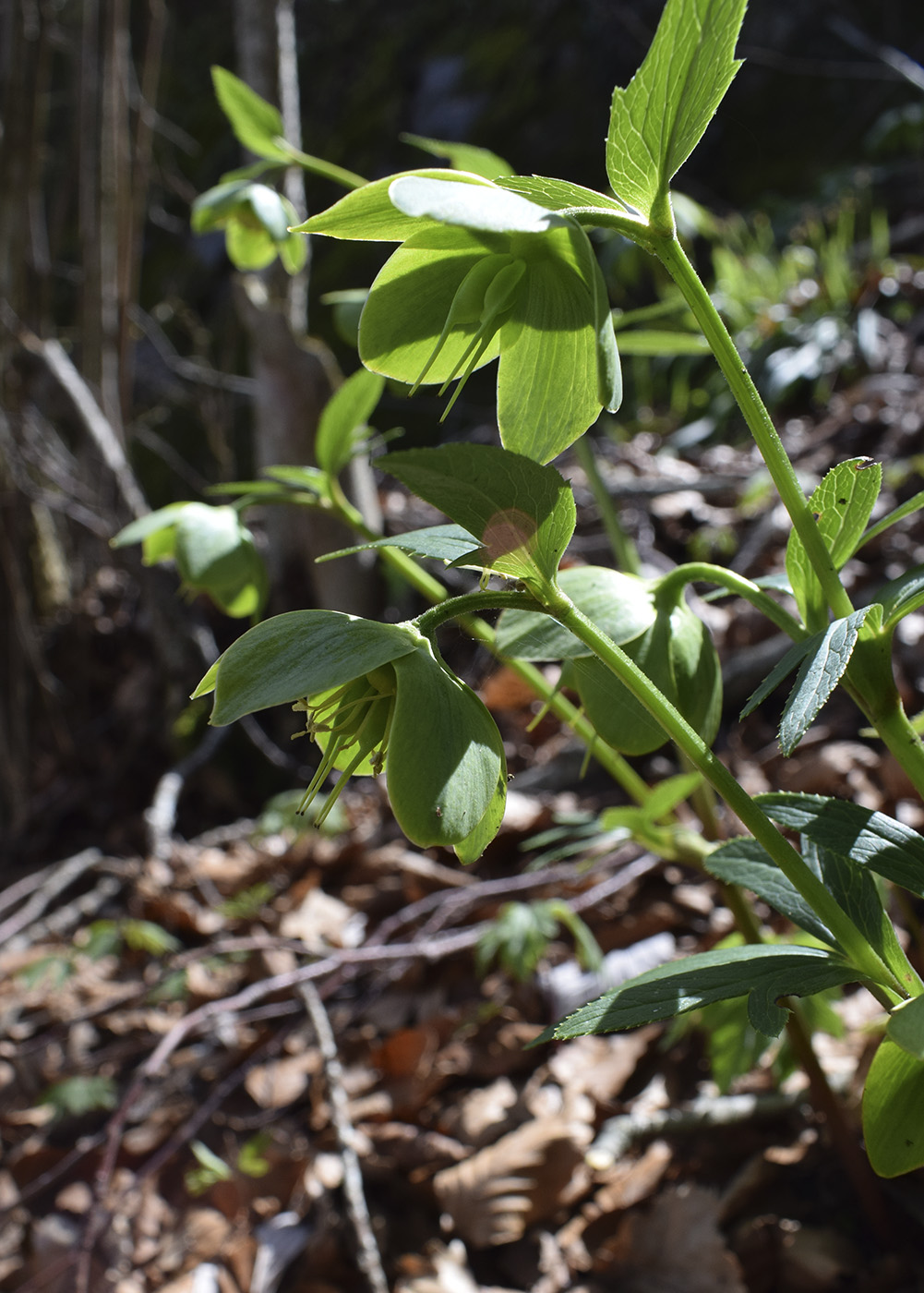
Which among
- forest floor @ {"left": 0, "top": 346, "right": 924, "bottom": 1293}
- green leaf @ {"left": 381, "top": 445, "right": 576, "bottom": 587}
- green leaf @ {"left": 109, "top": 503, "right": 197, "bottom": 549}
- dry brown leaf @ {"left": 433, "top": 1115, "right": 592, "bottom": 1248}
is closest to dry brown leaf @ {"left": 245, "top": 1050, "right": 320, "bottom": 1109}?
forest floor @ {"left": 0, "top": 346, "right": 924, "bottom": 1293}

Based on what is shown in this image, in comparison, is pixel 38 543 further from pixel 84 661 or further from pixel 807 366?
pixel 807 366

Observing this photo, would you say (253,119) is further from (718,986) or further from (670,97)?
(718,986)

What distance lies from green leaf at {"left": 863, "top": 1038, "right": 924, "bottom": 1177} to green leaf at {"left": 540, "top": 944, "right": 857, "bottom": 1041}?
6 cm

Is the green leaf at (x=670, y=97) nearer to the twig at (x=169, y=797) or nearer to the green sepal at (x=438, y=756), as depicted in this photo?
the green sepal at (x=438, y=756)

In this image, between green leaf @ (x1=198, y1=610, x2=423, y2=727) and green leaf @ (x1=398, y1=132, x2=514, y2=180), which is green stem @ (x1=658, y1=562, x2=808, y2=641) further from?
green leaf @ (x1=398, y1=132, x2=514, y2=180)

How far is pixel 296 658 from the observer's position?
377 millimetres

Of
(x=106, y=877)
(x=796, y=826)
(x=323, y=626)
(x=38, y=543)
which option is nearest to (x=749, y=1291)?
(x=796, y=826)

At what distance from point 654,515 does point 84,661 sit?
1.48 metres

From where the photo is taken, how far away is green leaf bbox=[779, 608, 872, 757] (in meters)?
0.35

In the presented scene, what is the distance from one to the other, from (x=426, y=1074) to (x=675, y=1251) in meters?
0.37

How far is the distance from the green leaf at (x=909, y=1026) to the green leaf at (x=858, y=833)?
76 millimetres

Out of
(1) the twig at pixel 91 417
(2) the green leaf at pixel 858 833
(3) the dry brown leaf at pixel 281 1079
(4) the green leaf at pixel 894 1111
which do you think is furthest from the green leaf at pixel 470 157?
(1) the twig at pixel 91 417

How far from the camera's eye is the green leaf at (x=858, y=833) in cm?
42

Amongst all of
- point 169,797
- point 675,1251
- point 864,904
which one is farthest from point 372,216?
point 169,797
